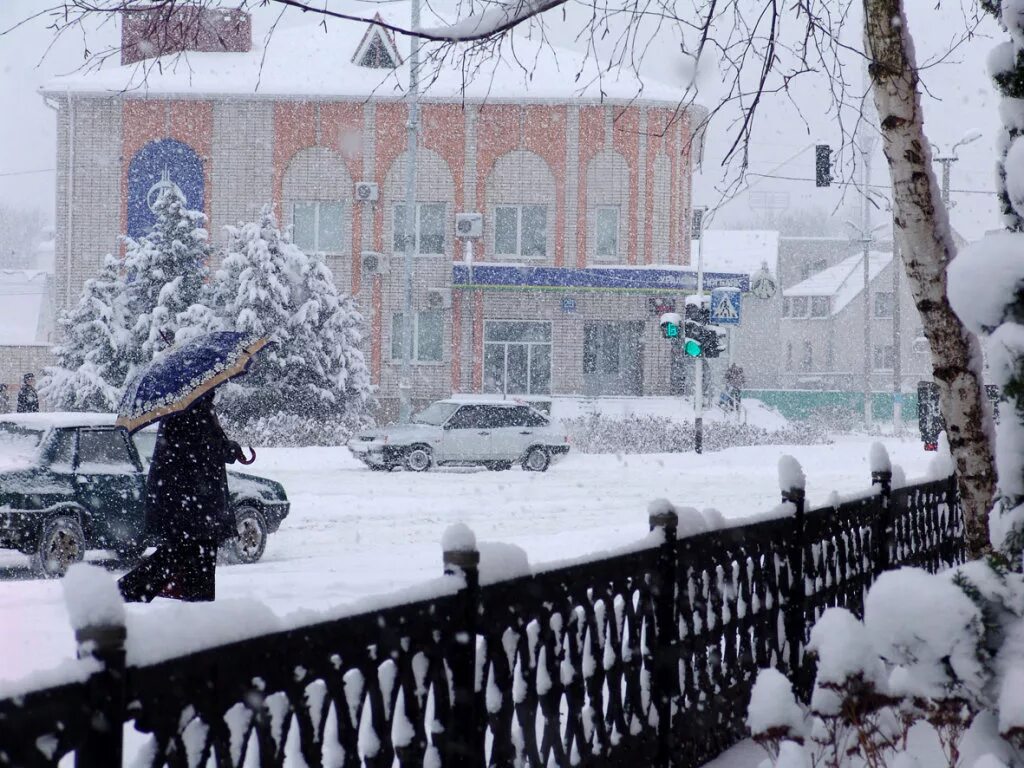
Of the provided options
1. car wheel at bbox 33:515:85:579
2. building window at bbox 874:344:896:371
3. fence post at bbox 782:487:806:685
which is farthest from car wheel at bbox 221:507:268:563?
building window at bbox 874:344:896:371

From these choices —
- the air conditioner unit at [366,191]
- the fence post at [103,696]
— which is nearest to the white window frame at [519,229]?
the air conditioner unit at [366,191]

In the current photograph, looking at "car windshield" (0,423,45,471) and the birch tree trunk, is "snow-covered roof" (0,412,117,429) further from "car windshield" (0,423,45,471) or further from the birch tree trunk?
the birch tree trunk


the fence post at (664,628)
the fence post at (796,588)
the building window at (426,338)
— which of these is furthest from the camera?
the building window at (426,338)

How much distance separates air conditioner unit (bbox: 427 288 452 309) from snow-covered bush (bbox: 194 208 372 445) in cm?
542

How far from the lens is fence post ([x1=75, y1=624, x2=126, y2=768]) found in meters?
2.01

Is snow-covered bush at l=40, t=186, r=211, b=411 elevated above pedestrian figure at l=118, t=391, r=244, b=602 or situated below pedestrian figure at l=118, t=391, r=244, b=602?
above

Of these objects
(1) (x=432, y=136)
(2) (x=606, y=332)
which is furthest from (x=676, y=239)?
(1) (x=432, y=136)

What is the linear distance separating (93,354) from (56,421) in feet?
71.8

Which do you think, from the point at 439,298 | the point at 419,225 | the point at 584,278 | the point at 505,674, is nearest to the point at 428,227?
the point at 419,225

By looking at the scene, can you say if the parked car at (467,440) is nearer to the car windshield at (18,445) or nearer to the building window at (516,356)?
the car windshield at (18,445)

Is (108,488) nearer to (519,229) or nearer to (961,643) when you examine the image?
(961,643)

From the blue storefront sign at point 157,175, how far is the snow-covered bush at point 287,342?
6.19m

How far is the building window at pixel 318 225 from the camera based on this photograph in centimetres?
3806

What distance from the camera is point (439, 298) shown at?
123 ft
